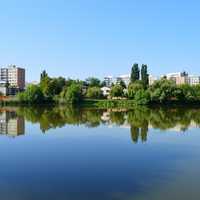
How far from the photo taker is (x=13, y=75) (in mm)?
124438

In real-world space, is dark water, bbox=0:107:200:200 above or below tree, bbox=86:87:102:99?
below

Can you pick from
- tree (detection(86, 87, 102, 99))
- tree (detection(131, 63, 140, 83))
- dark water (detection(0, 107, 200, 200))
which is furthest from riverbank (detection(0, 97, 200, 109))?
dark water (detection(0, 107, 200, 200))

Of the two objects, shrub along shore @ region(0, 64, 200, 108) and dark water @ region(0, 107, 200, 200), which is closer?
dark water @ region(0, 107, 200, 200)

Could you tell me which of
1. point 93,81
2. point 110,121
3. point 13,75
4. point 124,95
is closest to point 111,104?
point 124,95

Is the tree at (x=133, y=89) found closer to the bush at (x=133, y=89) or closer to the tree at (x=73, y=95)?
the bush at (x=133, y=89)

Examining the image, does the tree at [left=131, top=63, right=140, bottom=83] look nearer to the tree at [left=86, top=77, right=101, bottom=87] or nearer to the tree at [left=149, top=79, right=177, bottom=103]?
the tree at [left=149, top=79, right=177, bottom=103]

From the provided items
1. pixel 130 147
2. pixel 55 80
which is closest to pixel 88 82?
pixel 55 80

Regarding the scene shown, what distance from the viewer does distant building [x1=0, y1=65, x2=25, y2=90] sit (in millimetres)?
123438

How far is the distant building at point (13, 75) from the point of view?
123438 millimetres

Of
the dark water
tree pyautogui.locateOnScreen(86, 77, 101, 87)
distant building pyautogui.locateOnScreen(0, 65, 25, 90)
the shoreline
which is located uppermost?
distant building pyautogui.locateOnScreen(0, 65, 25, 90)

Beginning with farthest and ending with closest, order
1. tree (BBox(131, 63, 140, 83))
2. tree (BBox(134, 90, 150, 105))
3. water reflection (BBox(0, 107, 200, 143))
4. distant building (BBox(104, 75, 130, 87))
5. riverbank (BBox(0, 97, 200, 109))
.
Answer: distant building (BBox(104, 75, 130, 87)) < tree (BBox(131, 63, 140, 83)) < riverbank (BBox(0, 97, 200, 109)) < tree (BBox(134, 90, 150, 105)) < water reflection (BBox(0, 107, 200, 143))

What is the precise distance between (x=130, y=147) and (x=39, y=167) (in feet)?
17.8

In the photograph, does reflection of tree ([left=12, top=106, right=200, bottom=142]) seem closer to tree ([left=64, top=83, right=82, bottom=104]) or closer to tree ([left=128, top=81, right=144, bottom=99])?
tree ([left=64, top=83, right=82, bottom=104])

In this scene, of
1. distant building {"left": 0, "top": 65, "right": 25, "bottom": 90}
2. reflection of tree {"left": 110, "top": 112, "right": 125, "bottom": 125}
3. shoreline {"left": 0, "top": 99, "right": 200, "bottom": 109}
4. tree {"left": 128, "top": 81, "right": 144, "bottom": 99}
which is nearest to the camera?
reflection of tree {"left": 110, "top": 112, "right": 125, "bottom": 125}
